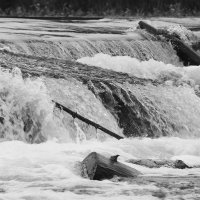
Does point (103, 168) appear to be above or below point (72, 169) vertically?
above

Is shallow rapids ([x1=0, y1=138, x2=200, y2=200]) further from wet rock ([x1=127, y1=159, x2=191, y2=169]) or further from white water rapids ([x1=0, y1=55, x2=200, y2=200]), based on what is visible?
wet rock ([x1=127, y1=159, x2=191, y2=169])

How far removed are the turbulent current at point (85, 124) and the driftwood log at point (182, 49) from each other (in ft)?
7.15

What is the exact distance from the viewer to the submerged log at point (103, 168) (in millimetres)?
8906

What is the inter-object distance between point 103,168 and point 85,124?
3.11 metres

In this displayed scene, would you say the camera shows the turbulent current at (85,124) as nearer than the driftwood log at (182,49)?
Yes

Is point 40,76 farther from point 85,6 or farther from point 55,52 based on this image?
point 85,6

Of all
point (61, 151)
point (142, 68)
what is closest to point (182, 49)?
point (142, 68)

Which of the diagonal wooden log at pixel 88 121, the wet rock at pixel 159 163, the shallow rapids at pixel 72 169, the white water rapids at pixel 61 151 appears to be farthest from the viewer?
the diagonal wooden log at pixel 88 121

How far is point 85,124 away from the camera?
39.3 ft

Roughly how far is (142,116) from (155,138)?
847 mm

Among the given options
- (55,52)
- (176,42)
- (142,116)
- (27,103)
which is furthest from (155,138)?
(176,42)

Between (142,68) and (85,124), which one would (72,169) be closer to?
(85,124)

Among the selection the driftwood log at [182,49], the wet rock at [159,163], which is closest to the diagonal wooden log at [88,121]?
the wet rock at [159,163]

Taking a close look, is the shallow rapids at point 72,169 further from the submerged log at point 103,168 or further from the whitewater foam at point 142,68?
the whitewater foam at point 142,68
